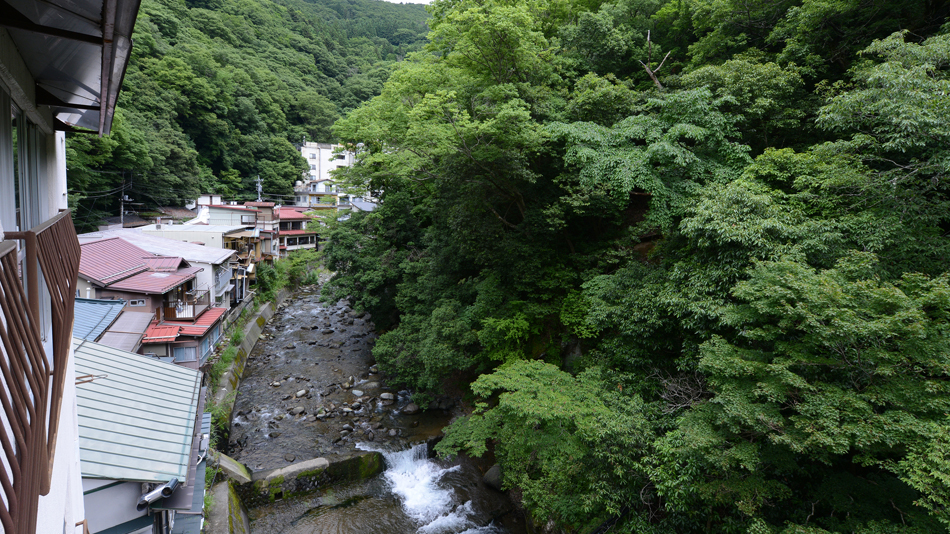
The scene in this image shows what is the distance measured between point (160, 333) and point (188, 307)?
2.01 m

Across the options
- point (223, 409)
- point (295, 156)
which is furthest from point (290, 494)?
point (295, 156)

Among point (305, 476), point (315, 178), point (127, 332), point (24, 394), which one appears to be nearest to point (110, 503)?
point (24, 394)

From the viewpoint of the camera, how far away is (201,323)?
16969 mm

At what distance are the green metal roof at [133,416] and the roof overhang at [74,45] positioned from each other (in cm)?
389

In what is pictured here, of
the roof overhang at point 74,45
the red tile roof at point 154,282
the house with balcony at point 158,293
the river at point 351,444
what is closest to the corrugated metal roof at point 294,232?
the river at point 351,444

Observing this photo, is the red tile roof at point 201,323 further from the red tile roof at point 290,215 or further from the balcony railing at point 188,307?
the red tile roof at point 290,215

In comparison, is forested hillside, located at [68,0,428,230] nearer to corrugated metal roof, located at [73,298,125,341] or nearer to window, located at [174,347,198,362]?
window, located at [174,347,198,362]

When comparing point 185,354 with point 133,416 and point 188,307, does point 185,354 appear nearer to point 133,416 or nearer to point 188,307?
point 188,307

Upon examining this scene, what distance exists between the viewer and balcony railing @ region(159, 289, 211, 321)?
1667 cm

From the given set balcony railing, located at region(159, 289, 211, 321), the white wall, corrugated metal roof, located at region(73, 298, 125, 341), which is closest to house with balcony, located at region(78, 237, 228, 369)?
balcony railing, located at region(159, 289, 211, 321)

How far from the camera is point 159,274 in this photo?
16.8m

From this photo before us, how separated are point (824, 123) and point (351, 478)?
15712 millimetres

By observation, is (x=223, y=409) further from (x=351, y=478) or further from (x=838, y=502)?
(x=838, y=502)

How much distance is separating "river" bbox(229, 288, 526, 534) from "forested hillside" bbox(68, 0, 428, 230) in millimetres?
15265
